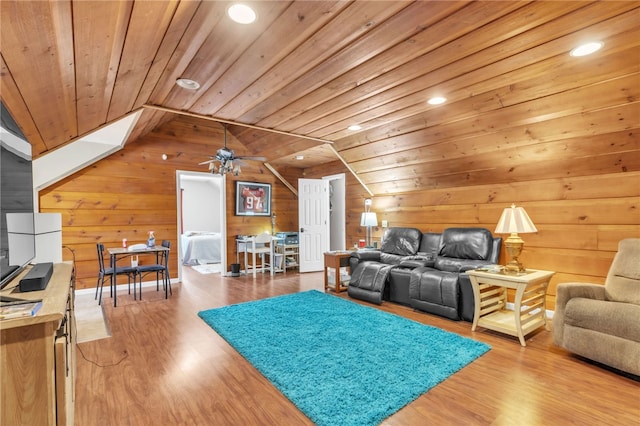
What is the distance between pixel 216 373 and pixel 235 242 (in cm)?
426

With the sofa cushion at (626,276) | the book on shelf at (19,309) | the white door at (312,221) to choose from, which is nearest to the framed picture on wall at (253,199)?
the white door at (312,221)

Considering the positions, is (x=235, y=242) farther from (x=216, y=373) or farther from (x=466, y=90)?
(x=466, y=90)

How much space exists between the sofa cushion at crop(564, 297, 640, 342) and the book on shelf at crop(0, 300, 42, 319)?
345cm

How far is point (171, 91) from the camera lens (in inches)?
114

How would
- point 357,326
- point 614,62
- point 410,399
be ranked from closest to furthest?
point 410,399 → point 614,62 → point 357,326

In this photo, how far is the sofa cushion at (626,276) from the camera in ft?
8.26

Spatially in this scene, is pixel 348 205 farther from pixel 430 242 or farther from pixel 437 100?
pixel 437 100

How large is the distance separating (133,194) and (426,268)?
488cm

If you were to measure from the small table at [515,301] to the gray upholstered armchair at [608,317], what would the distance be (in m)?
0.28

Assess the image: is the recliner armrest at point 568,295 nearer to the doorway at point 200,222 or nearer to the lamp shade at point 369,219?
the lamp shade at point 369,219

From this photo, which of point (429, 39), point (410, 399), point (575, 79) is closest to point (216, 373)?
point (410, 399)

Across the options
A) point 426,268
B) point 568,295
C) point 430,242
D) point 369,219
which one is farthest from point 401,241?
point 568,295

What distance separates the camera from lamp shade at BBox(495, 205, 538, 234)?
298 cm

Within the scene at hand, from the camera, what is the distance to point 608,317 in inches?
91.1
